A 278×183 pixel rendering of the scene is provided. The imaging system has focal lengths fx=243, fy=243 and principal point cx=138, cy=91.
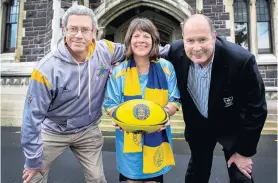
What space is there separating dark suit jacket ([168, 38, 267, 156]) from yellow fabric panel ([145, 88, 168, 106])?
17 cm

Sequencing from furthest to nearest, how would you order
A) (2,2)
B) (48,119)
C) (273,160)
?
(2,2) < (273,160) < (48,119)

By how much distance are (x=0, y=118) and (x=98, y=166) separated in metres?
6.42

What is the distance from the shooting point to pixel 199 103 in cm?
204

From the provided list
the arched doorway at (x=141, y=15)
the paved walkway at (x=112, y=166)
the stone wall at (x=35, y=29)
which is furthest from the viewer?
the stone wall at (x=35, y=29)

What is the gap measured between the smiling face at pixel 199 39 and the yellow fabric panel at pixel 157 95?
370mm

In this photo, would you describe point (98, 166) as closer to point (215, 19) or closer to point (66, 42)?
point (66, 42)

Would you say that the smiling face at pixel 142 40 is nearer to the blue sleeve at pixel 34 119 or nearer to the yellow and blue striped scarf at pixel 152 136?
the yellow and blue striped scarf at pixel 152 136

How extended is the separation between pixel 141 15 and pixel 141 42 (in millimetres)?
7857

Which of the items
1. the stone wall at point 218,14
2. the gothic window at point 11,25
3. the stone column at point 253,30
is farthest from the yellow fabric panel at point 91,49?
the gothic window at point 11,25

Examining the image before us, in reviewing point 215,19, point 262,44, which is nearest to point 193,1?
point 215,19

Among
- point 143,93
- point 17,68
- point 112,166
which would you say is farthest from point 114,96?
point 17,68

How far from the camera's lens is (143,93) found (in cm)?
192

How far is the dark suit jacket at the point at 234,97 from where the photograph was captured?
1.75 metres

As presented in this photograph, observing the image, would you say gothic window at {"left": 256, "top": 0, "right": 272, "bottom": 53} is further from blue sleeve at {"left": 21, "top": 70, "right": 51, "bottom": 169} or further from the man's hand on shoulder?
the man's hand on shoulder
